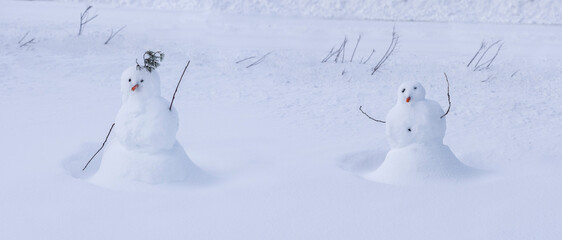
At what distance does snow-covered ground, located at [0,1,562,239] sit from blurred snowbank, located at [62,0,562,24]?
640 millimetres

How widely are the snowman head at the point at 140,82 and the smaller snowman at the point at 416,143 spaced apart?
1.41 metres

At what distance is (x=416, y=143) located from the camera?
4.14 m

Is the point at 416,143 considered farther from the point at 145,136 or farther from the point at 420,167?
the point at 145,136

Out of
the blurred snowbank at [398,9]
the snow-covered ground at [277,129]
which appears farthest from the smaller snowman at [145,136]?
the blurred snowbank at [398,9]

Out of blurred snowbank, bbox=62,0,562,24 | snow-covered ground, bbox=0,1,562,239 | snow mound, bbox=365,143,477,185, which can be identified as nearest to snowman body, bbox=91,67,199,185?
snow-covered ground, bbox=0,1,562,239

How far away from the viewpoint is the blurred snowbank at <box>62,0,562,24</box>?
9.75 metres

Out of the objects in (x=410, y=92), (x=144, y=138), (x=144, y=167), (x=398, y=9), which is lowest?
(x=144, y=167)

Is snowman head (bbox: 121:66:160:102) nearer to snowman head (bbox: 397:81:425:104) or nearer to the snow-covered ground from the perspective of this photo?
the snow-covered ground

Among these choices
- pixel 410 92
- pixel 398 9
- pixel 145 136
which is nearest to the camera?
pixel 145 136

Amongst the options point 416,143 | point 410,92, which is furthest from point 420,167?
point 410,92

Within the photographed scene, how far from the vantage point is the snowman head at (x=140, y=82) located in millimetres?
3908

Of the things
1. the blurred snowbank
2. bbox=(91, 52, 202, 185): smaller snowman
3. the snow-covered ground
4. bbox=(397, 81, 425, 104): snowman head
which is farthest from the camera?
the blurred snowbank

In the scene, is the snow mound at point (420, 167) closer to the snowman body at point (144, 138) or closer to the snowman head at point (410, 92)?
the snowman head at point (410, 92)

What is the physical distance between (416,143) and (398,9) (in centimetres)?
618
